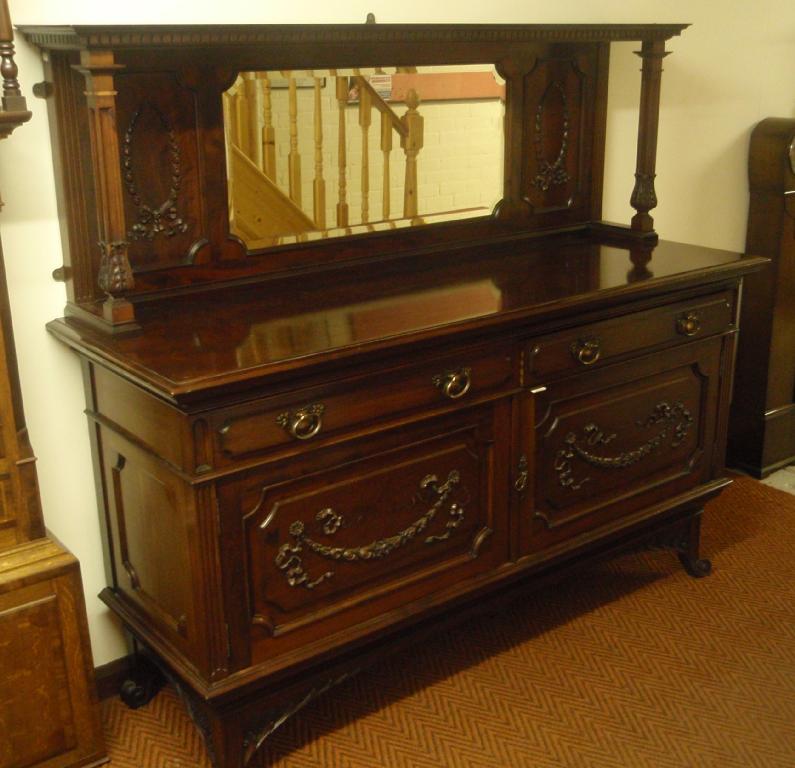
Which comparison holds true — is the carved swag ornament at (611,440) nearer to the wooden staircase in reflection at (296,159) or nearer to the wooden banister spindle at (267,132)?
the wooden staircase in reflection at (296,159)

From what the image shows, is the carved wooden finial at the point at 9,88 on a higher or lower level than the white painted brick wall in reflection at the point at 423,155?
higher

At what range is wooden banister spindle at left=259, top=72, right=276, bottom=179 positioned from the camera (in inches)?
81.0

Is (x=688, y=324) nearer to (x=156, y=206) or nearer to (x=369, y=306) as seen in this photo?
(x=369, y=306)

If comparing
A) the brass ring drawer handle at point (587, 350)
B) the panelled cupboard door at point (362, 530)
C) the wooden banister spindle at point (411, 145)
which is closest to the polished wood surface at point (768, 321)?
the brass ring drawer handle at point (587, 350)

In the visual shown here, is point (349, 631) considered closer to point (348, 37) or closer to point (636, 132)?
point (348, 37)

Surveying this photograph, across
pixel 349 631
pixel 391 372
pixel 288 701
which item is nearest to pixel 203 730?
pixel 288 701

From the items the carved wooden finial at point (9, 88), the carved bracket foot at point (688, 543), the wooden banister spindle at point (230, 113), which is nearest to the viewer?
the carved wooden finial at point (9, 88)

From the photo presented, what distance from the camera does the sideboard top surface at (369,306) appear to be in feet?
5.54

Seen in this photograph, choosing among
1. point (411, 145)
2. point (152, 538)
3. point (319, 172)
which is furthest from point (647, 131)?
point (152, 538)

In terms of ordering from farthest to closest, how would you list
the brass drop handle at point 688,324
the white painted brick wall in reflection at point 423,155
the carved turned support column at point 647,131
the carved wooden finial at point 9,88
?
1. the carved turned support column at point 647,131
2. the brass drop handle at point 688,324
3. the white painted brick wall in reflection at point 423,155
4. the carved wooden finial at point 9,88

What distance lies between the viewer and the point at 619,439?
7.68 feet

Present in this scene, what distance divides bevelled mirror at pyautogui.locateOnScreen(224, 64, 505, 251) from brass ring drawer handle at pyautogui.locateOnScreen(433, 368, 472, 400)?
0.47m

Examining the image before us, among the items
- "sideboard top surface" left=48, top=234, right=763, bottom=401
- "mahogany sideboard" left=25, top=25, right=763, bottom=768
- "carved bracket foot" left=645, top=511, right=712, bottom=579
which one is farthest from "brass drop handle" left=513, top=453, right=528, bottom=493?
"carved bracket foot" left=645, top=511, right=712, bottom=579

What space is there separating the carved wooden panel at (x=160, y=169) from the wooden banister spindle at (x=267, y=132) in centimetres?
14
